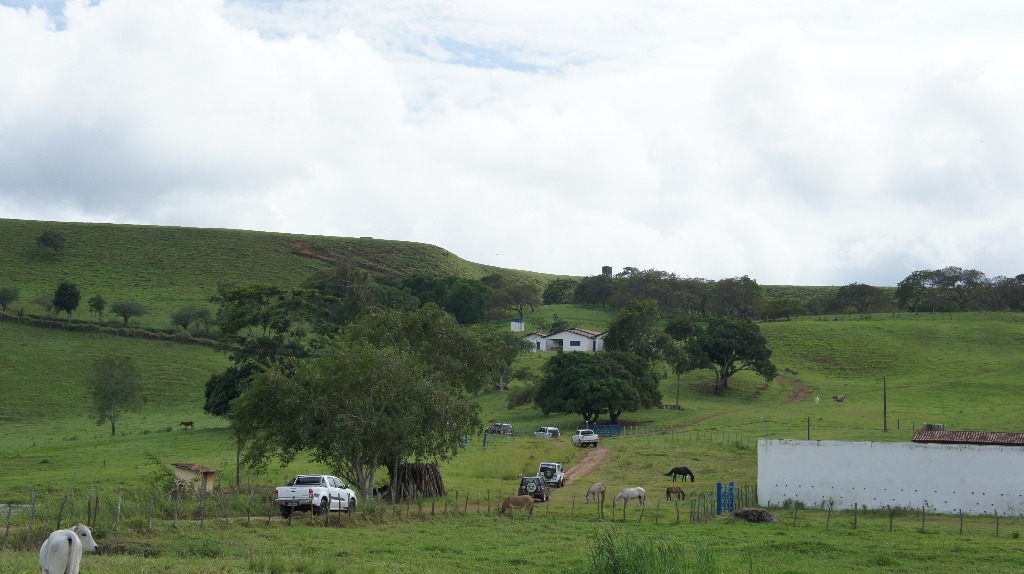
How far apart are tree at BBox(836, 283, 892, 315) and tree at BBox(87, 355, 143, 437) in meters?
117

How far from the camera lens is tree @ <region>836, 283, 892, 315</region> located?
151500 mm

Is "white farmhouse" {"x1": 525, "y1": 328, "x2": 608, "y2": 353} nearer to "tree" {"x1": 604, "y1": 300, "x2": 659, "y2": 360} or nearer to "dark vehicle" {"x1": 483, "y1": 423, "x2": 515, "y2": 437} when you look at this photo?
"tree" {"x1": 604, "y1": 300, "x2": 659, "y2": 360}

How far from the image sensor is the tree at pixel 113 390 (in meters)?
67.3

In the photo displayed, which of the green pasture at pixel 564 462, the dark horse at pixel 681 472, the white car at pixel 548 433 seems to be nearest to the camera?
the green pasture at pixel 564 462

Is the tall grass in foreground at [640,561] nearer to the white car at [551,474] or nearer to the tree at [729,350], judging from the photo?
the white car at [551,474]

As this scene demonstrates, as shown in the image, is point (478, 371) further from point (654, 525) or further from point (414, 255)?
point (414, 255)

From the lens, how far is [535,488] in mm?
40531

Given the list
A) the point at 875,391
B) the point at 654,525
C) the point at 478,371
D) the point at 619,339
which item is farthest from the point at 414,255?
the point at 654,525

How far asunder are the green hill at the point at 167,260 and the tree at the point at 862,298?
70.9 m

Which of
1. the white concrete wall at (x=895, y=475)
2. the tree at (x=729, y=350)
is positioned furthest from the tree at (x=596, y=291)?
the white concrete wall at (x=895, y=475)

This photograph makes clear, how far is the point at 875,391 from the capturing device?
297 ft

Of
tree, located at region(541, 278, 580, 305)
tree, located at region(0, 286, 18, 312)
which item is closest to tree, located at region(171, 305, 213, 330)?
tree, located at region(0, 286, 18, 312)

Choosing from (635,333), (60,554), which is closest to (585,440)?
(635,333)

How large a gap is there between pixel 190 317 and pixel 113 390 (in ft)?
127
